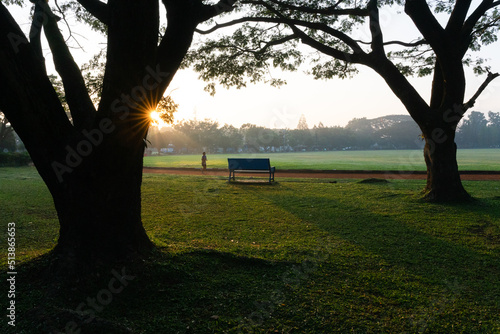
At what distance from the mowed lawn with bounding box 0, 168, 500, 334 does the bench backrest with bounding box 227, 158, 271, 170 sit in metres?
5.35

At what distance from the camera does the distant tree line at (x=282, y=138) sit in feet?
322

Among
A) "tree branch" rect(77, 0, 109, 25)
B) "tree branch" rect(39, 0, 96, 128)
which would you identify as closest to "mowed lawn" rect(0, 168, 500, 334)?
"tree branch" rect(39, 0, 96, 128)

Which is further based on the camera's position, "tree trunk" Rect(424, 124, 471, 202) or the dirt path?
the dirt path

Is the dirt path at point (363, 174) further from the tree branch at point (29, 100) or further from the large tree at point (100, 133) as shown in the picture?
the tree branch at point (29, 100)

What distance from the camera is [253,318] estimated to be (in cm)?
264

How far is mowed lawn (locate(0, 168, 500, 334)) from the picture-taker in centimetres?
259

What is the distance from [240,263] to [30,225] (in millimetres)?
4529

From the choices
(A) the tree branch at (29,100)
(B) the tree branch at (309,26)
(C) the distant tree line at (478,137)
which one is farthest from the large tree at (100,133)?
(C) the distant tree line at (478,137)

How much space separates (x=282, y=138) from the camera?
112188mm

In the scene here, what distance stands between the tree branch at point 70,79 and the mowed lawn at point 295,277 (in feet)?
5.46

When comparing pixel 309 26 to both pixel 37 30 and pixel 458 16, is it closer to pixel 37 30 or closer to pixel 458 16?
pixel 458 16

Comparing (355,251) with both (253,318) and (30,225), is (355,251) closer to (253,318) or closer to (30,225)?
(253,318)

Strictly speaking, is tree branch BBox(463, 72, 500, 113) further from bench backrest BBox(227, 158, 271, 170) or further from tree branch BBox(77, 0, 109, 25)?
tree branch BBox(77, 0, 109, 25)

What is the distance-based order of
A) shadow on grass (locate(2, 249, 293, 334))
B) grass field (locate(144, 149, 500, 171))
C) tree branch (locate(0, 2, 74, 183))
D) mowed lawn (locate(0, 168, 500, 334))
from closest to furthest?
shadow on grass (locate(2, 249, 293, 334)) → mowed lawn (locate(0, 168, 500, 334)) → tree branch (locate(0, 2, 74, 183)) → grass field (locate(144, 149, 500, 171))
